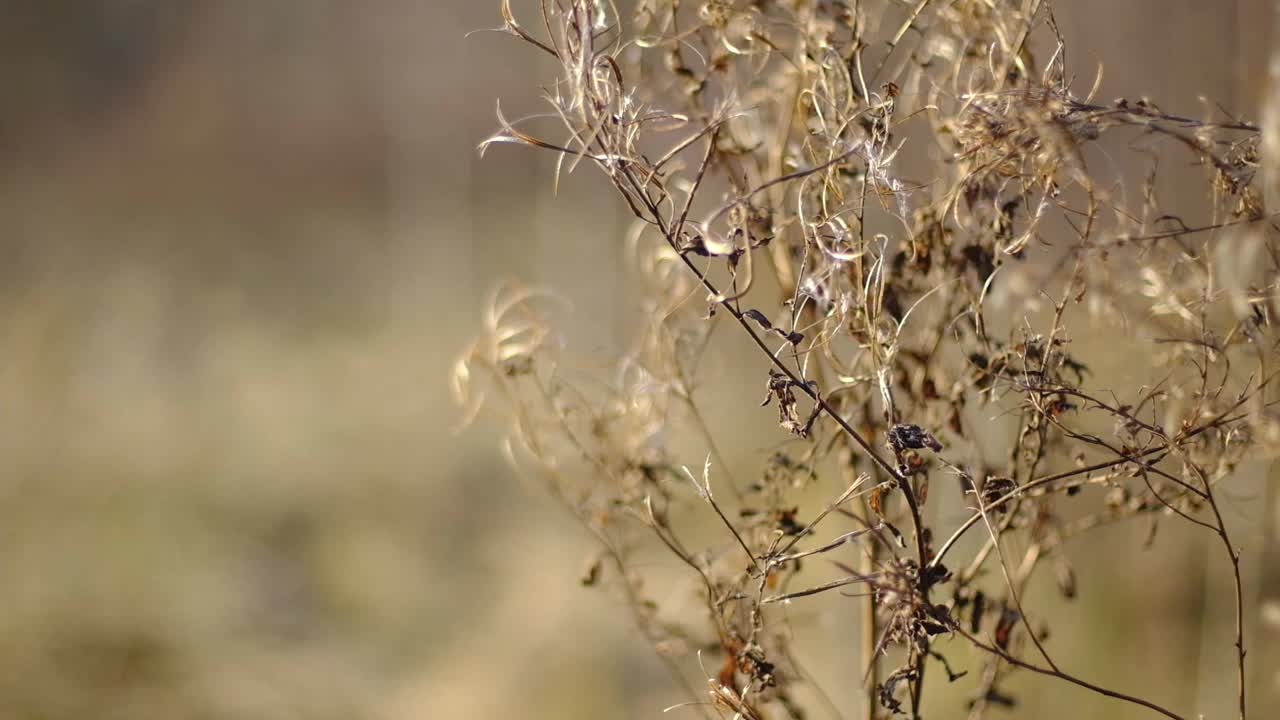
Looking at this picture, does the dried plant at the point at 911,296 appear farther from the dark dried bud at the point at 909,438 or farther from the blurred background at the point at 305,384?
the blurred background at the point at 305,384

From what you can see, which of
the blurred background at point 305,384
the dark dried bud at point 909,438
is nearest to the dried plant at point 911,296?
the dark dried bud at point 909,438

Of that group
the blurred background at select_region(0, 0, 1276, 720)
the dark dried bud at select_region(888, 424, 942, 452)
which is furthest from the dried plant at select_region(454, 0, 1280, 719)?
the blurred background at select_region(0, 0, 1276, 720)

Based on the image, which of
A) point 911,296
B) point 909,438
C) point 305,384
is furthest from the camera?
point 305,384

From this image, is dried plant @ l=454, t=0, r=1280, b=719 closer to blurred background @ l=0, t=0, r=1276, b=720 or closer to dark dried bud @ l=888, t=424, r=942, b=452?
dark dried bud @ l=888, t=424, r=942, b=452

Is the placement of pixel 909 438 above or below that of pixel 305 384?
below

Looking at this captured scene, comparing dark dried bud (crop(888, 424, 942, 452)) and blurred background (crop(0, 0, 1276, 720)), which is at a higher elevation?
blurred background (crop(0, 0, 1276, 720))

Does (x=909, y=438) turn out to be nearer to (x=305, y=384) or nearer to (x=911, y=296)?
(x=911, y=296)

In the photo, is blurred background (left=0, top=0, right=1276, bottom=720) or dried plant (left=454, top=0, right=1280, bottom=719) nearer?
dried plant (left=454, top=0, right=1280, bottom=719)

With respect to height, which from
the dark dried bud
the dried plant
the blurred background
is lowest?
the dark dried bud

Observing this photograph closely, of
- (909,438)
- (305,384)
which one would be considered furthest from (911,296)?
(305,384)
